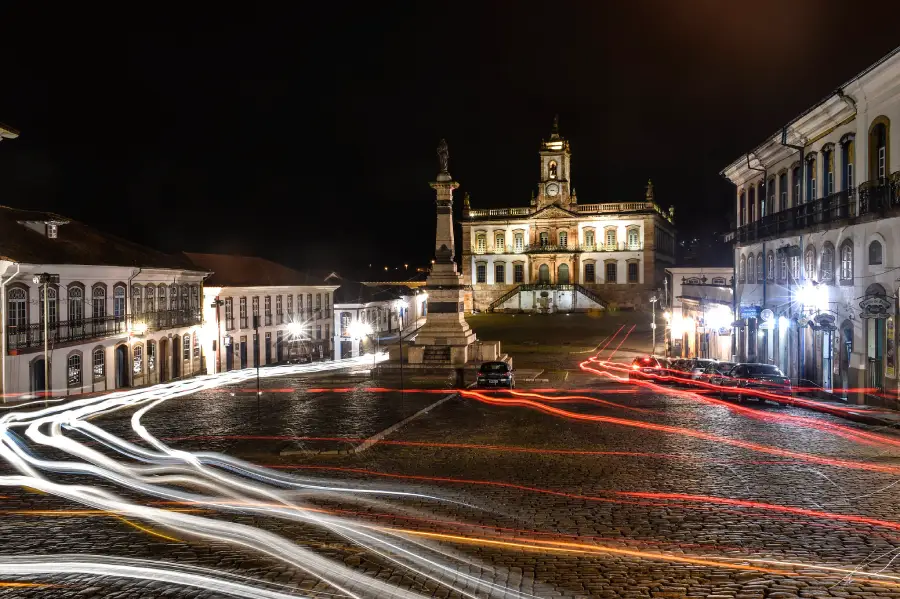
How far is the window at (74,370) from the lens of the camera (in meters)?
31.0

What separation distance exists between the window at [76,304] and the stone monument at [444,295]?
1452 centimetres

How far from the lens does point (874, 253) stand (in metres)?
22.3

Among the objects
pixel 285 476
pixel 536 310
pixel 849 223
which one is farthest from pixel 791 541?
pixel 536 310

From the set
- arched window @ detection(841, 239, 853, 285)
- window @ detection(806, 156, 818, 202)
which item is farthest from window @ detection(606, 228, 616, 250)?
arched window @ detection(841, 239, 853, 285)

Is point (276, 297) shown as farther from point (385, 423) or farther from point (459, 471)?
point (459, 471)

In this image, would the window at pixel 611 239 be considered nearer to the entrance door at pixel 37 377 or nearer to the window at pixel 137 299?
the window at pixel 137 299

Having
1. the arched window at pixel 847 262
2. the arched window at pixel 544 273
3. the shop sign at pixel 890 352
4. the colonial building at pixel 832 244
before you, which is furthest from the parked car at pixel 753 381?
the arched window at pixel 544 273

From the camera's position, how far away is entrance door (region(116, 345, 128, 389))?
35.1m

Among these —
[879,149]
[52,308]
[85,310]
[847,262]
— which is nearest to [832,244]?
[847,262]

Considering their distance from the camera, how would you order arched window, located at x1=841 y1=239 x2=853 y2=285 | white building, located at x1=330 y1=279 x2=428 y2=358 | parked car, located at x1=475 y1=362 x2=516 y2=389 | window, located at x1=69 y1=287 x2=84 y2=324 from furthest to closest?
white building, located at x1=330 y1=279 x2=428 y2=358, window, located at x1=69 y1=287 x2=84 y2=324, parked car, located at x1=475 y1=362 x2=516 y2=389, arched window, located at x1=841 y1=239 x2=853 y2=285

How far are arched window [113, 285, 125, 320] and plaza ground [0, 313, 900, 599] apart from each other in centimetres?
1452

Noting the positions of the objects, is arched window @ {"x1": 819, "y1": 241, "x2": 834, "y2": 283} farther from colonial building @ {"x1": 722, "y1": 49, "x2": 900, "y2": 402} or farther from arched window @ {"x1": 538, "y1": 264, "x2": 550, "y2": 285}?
arched window @ {"x1": 538, "y1": 264, "x2": 550, "y2": 285}

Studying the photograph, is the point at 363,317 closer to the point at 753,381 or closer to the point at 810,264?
the point at 810,264

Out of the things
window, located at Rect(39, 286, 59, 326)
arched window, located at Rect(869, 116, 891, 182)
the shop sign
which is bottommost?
the shop sign
